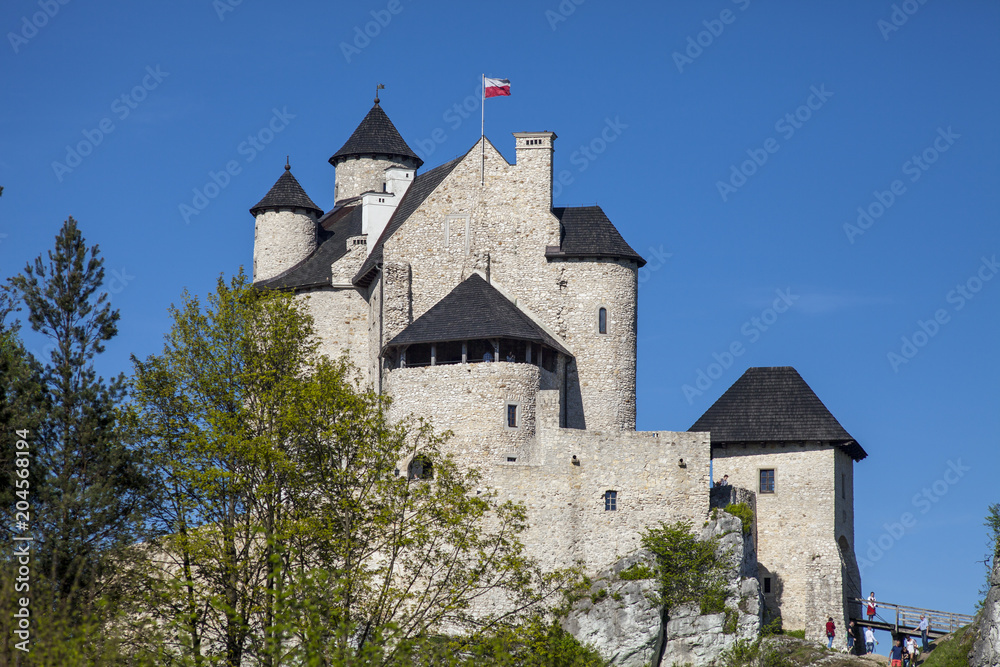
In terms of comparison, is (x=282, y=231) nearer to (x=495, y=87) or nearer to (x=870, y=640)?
(x=495, y=87)

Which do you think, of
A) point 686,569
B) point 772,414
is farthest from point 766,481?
point 686,569

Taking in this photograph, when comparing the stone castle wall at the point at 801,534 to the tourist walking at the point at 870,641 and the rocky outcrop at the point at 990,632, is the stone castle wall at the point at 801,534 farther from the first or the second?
the rocky outcrop at the point at 990,632

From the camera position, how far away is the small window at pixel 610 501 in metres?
56.2

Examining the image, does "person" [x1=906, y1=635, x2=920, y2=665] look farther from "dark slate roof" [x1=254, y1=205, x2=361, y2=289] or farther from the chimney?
"dark slate roof" [x1=254, y1=205, x2=361, y2=289]

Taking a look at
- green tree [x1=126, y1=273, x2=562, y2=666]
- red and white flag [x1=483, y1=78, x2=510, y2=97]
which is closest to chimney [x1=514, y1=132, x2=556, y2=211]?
red and white flag [x1=483, y1=78, x2=510, y2=97]

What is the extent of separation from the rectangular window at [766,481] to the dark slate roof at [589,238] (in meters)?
10.7

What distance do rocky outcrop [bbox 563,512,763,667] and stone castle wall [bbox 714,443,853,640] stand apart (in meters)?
2.96

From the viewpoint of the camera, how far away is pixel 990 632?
51188 millimetres

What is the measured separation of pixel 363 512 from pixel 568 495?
53.2ft

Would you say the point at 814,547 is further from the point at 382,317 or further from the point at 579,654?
the point at 382,317

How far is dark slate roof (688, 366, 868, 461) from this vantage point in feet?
196

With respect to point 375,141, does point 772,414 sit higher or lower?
lower

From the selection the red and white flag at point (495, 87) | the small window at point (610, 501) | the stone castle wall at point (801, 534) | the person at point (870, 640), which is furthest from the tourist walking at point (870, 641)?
the red and white flag at point (495, 87)

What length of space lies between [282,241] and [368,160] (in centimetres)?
995
